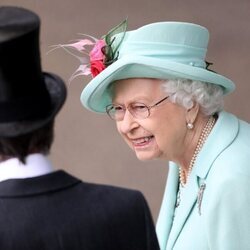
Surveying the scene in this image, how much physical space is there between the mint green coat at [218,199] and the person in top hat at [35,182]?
27.1 inches

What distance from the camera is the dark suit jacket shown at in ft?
6.28

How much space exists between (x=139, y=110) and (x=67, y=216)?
3.18 feet

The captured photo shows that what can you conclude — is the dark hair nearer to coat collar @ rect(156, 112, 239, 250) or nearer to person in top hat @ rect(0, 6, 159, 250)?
person in top hat @ rect(0, 6, 159, 250)

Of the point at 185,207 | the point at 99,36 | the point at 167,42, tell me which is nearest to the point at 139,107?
the point at 167,42

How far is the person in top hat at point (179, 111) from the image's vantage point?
275 cm

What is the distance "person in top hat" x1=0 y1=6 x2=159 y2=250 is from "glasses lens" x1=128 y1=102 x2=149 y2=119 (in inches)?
33.6

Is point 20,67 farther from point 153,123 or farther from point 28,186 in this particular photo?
point 153,123

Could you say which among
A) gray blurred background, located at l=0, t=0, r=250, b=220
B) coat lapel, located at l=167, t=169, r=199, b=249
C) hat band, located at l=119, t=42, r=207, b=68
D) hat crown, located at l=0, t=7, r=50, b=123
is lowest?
gray blurred background, located at l=0, t=0, r=250, b=220

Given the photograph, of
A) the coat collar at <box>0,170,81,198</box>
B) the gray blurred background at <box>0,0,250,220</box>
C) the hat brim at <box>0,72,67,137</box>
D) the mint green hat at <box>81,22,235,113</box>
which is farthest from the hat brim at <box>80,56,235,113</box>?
the gray blurred background at <box>0,0,250,220</box>

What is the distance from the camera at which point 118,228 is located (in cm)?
199

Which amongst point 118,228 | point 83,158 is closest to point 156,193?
point 83,158

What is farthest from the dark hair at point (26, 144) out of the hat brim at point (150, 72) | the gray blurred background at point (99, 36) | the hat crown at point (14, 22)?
the gray blurred background at point (99, 36)

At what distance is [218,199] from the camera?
265cm

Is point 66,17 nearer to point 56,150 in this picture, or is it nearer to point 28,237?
point 56,150
